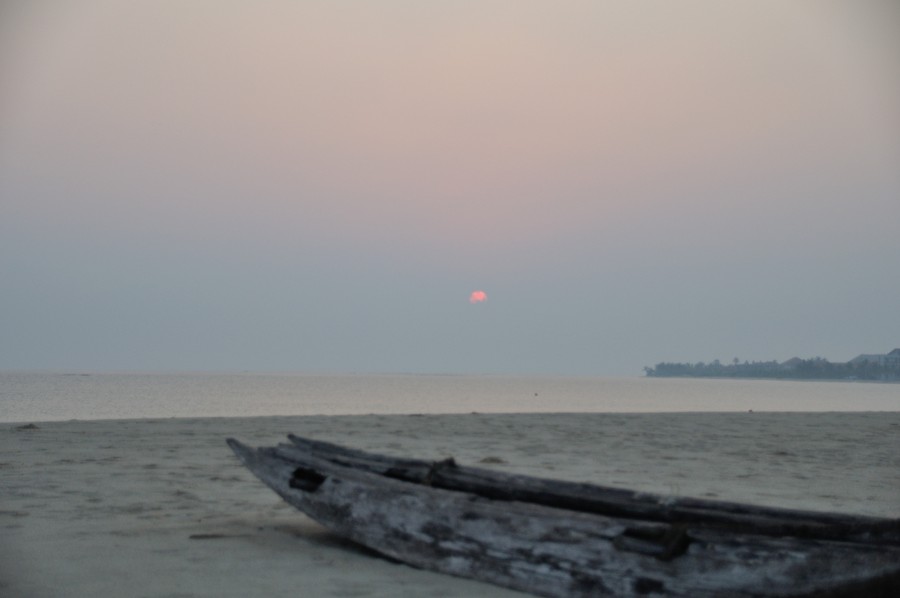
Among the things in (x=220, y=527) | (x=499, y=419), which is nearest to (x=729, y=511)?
(x=220, y=527)

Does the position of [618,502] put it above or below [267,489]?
above

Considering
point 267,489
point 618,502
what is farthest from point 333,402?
point 618,502

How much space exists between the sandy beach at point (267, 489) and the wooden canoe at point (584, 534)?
0.15 meters

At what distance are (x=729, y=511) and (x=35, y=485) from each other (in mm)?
4860

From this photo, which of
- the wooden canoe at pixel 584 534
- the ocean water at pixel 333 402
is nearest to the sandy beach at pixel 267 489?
the wooden canoe at pixel 584 534

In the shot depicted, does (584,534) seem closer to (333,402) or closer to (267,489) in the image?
(267,489)

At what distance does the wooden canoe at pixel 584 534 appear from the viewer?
97.8 inches

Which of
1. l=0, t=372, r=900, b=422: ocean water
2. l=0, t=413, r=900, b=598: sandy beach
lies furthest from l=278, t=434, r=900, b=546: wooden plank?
l=0, t=372, r=900, b=422: ocean water

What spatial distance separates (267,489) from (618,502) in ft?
11.2

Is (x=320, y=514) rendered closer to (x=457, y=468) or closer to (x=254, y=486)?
(x=457, y=468)

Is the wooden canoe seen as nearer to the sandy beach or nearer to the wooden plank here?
the wooden plank

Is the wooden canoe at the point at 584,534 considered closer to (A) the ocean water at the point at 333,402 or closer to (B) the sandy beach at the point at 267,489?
(B) the sandy beach at the point at 267,489

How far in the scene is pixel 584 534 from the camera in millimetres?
2982

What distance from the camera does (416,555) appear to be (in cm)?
351
